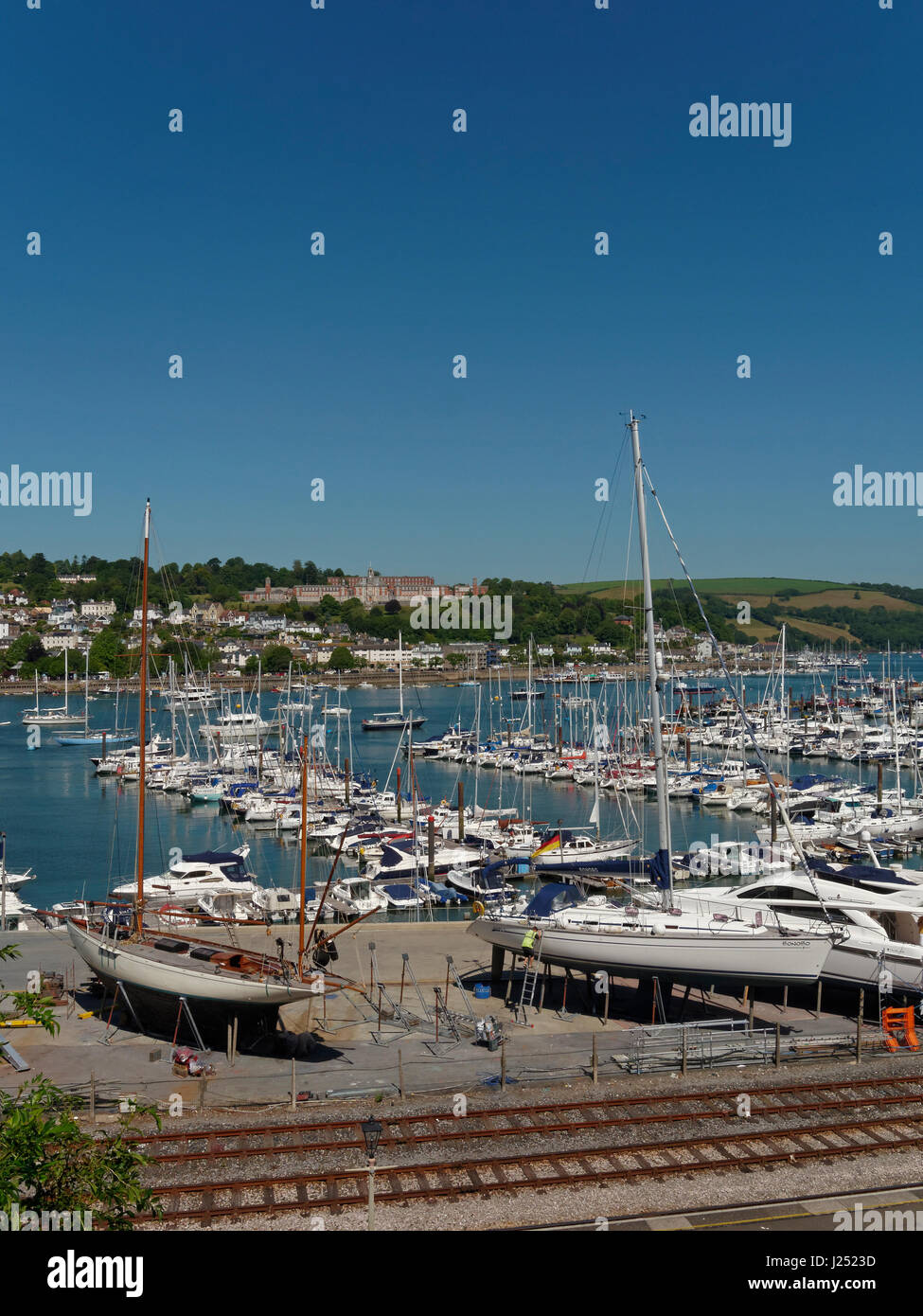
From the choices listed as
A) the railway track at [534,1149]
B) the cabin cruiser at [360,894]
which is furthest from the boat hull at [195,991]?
the cabin cruiser at [360,894]

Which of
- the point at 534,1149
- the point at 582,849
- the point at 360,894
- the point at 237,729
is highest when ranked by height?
the point at 534,1149

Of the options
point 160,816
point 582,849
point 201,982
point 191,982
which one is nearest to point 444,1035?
point 201,982

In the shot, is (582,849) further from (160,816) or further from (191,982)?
(160,816)

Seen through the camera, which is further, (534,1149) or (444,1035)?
(444,1035)

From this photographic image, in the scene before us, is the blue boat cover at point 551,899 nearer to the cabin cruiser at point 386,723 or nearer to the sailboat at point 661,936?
the sailboat at point 661,936

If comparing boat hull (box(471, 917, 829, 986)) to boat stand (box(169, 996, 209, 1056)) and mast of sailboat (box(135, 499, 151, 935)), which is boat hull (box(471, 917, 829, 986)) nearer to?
boat stand (box(169, 996, 209, 1056))
